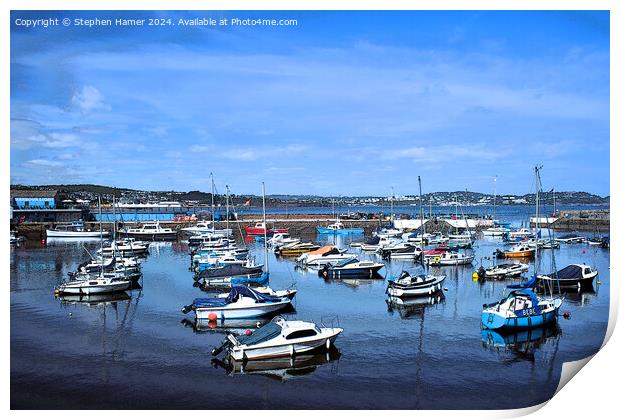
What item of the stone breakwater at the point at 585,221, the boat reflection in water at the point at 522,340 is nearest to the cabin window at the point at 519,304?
the boat reflection in water at the point at 522,340

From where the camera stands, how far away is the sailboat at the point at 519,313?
12.1 m

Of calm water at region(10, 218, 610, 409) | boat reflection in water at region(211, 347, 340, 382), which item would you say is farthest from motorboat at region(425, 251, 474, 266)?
boat reflection in water at region(211, 347, 340, 382)

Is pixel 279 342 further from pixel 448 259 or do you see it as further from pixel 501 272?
pixel 448 259

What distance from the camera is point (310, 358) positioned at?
34.1 feet

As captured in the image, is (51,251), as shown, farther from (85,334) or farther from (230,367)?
(230,367)

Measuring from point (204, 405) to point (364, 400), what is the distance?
7.38 feet

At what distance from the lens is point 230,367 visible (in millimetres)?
9859

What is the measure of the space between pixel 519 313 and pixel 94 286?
36.5 feet

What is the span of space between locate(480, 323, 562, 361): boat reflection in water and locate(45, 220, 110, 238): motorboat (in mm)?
27412

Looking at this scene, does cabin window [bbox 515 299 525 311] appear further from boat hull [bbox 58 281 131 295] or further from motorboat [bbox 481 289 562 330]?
boat hull [bbox 58 281 131 295]

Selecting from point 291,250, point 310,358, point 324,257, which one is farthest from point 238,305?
point 291,250

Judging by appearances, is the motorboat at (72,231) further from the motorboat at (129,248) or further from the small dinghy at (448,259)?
the small dinghy at (448,259)

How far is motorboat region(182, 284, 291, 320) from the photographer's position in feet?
43.3

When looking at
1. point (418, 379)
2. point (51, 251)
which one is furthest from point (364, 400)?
point (51, 251)
